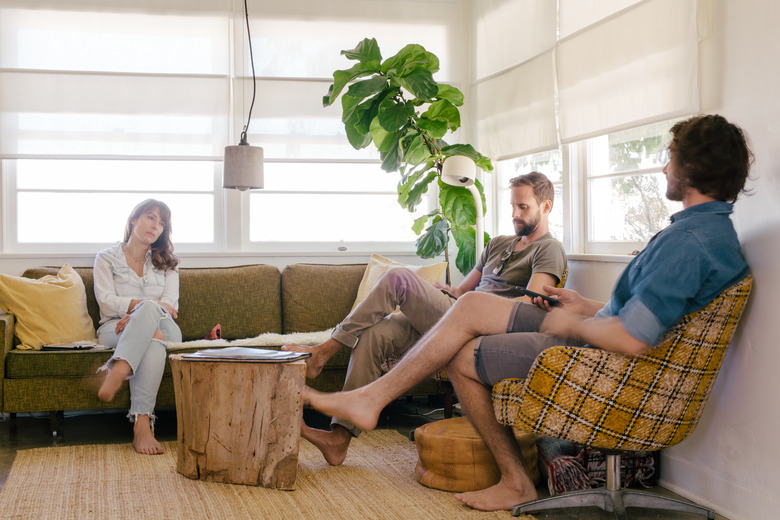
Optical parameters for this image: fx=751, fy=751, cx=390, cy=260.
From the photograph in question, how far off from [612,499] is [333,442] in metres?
1.13

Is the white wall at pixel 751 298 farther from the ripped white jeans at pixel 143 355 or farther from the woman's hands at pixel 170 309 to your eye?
the woman's hands at pixel 170 309

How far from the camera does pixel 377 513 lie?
2.47m

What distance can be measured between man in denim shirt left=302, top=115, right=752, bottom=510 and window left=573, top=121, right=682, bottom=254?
80 centimetres

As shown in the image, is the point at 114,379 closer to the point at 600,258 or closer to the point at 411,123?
the point at 411,123

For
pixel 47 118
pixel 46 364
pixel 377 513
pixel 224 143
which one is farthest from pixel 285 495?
pixel 47 118

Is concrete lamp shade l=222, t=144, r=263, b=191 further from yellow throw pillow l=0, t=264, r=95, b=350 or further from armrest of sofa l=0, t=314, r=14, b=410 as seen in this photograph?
armrest of sofa l=0, t=314, r=14, b=410

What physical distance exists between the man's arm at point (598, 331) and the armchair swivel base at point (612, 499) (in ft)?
1.41

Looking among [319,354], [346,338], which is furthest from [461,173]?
[319,354]

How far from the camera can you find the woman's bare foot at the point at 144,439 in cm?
325

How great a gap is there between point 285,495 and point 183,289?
1.85 metres

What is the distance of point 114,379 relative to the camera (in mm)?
3293

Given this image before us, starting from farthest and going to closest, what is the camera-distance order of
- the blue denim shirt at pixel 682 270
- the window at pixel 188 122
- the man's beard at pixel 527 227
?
the window at pixel 188 122 < the man's beard at pixel 527 227 < the blue denim shirt at pixel 682 270

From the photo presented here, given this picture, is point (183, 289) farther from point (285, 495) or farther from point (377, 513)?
point (377, 513)

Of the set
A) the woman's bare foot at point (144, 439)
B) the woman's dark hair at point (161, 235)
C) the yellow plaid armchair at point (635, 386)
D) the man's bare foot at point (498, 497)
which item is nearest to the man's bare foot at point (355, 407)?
the man's bare foot at point (498, 497)
